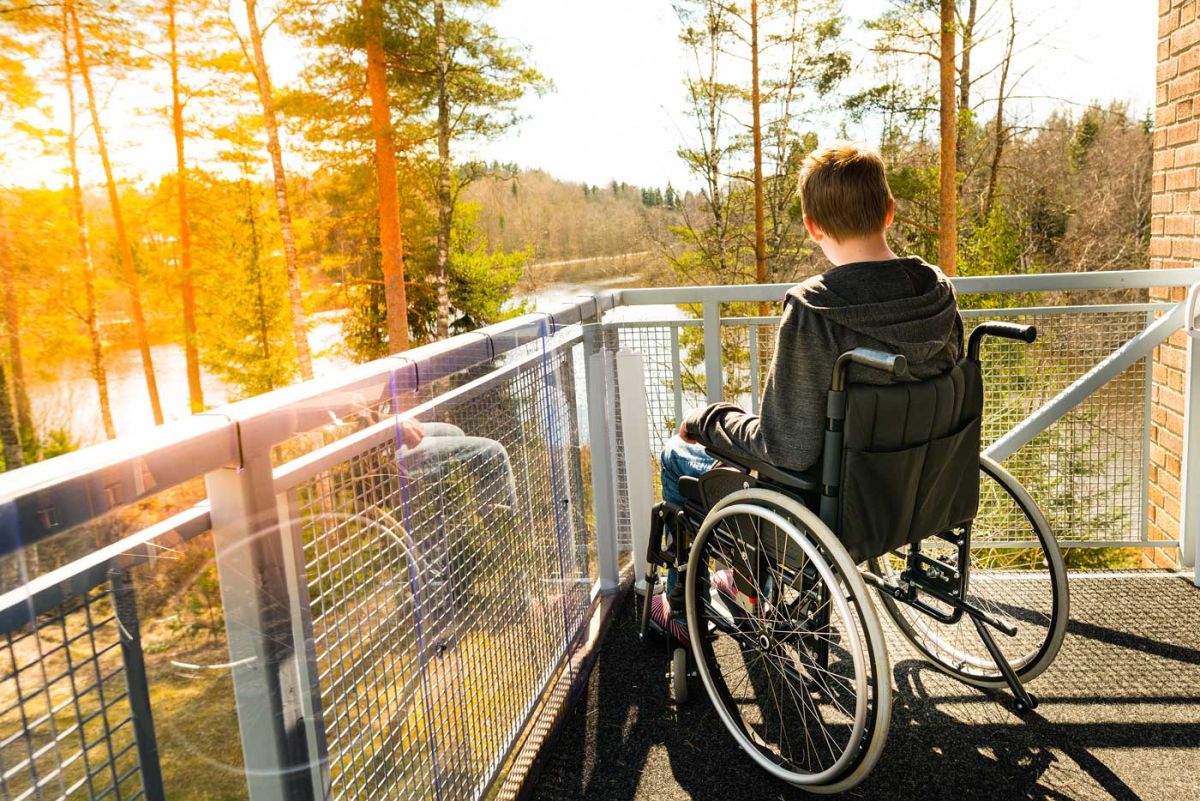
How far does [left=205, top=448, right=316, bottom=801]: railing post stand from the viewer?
37.8 inches

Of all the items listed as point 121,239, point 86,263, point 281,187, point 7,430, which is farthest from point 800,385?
point 121,239

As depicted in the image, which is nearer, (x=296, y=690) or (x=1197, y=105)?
(x=296, y=690)

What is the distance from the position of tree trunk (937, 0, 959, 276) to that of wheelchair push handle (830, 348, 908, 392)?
1310 centimetres

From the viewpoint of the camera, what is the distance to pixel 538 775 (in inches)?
73.0

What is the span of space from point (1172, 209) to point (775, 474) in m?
2.20

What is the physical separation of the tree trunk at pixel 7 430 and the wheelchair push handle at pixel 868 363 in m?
19.3

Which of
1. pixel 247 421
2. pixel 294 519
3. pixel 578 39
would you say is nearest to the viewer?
pixel 247 421

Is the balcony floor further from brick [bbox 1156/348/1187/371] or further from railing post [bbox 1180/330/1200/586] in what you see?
brick [bbox 1156/348/1187/371]

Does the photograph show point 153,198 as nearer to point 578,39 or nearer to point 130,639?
point 578,39

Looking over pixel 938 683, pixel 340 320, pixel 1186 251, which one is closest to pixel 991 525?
pixel 938 683

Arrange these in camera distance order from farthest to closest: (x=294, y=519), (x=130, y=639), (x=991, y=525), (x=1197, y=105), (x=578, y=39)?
(x=578, y=39) → (x=1197, y=105) → (x=991, y=525) → (x=294, y=519) → (x=130, y=639)

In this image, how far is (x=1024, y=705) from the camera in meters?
1.83

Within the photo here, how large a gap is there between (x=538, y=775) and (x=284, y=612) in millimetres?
1018

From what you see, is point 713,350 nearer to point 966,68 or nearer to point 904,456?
point 904,456
